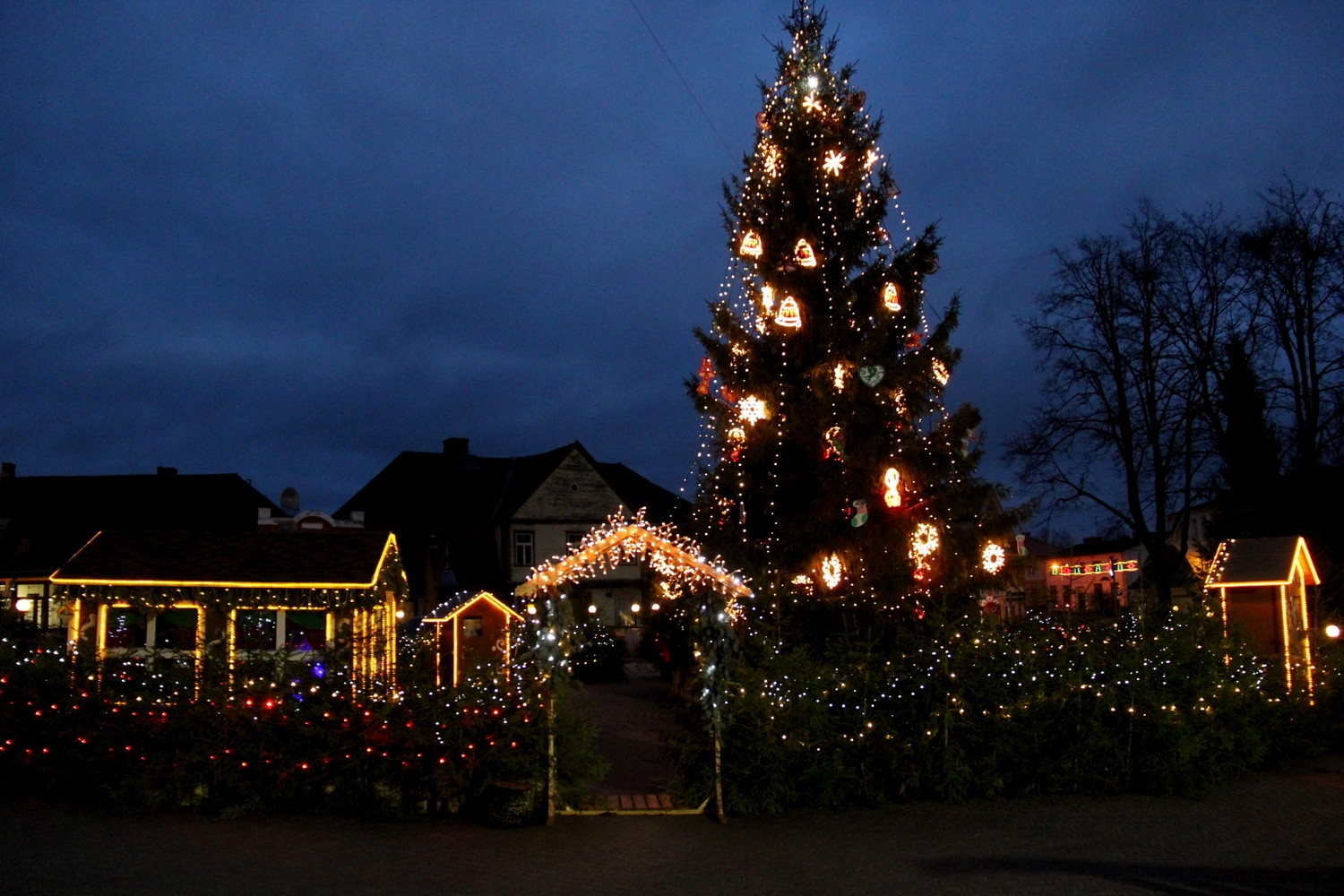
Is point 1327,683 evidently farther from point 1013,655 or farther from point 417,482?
point 417,482

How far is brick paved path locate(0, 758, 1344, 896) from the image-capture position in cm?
848

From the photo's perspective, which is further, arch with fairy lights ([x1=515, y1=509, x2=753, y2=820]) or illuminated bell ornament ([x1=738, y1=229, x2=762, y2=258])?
illuminated bell ornament ([x1=738, y1=229, x2=762, y2=258])

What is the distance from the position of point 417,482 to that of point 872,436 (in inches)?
1401

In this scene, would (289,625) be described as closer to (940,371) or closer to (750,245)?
(750,245)

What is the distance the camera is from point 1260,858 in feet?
30.6

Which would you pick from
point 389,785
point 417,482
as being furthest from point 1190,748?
point 417,482

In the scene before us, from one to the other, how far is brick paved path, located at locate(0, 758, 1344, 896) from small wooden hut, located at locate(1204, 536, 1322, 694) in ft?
14.1

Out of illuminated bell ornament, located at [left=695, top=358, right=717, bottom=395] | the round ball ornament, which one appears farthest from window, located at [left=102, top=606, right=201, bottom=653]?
the round ball ornament

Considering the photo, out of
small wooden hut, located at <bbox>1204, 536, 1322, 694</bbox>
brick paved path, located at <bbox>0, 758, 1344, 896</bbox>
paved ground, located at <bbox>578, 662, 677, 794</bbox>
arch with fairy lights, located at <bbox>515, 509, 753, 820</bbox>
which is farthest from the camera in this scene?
small wooden hut, located at <bbox>1204, 536, 1322, 694</bbox>

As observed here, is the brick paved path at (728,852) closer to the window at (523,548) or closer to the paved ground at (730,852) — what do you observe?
the paved ground at (730,852)

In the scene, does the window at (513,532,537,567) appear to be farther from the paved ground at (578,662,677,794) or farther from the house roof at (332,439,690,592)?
the paved ground at (578,662,677,794)

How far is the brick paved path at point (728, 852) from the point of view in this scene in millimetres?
8477

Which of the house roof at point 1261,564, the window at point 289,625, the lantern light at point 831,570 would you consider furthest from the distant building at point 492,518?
the house roof at point 1261,564

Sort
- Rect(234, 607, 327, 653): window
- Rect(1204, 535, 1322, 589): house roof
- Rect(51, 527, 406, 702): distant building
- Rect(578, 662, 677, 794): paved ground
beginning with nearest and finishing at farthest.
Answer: Rect(578, 662, 677, 794): paved ground, Rect(1204, 535, 1322, 589): house roof, Rect(234, 607, 327, 653): window, Rect(51, 527, 406, 702): distant building
